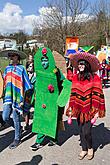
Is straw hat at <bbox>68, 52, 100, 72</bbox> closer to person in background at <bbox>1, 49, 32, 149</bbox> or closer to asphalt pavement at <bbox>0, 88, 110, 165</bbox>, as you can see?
person in background at <bbox>1, 49, 32, 149</bbox>

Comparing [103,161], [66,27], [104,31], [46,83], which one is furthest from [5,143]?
[104,31]

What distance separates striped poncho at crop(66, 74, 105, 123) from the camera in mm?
4645

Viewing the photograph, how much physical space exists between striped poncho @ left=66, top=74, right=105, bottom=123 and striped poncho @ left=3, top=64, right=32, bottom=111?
1.05 m

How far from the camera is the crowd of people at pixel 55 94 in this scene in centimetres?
468

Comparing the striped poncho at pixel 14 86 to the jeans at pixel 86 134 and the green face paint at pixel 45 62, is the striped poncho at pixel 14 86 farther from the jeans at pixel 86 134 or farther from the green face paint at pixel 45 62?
the jeans at pixel 86 134

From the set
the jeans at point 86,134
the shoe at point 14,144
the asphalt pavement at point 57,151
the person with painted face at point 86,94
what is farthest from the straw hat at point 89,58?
the shoe at point 14,144

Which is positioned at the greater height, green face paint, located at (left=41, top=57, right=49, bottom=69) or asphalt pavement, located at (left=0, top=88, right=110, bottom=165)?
green face paint, located at (left=41, top=57, right=49, bottom=69)

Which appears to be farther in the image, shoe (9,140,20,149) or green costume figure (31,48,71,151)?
shoe (9,140,20,149)

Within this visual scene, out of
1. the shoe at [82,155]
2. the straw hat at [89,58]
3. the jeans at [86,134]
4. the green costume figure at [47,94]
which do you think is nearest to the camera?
the straw hat at [89,58]

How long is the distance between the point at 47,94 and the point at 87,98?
86 cm

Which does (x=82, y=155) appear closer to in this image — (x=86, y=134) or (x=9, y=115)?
(x=86, y=134)

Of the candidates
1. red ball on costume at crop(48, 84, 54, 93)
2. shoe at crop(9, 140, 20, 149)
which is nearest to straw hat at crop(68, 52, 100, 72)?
red ball on costume at crop(48, 84, 54, 93)

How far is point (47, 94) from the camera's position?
529 cm

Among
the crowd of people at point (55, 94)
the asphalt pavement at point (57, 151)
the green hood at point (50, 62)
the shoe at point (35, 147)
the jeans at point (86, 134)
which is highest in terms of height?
the green hood at point (50, 62)
